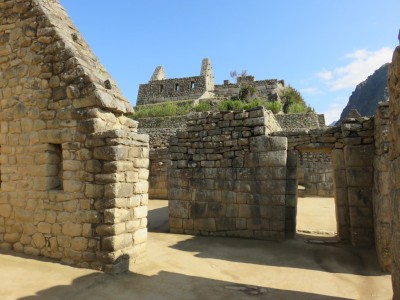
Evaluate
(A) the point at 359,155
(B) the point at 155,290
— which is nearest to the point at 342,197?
(A) the point at 359,155

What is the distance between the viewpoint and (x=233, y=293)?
177 inches

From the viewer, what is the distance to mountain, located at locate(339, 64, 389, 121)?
5637 centimetres

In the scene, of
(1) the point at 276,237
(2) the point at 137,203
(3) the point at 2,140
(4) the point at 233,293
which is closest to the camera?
(4) the point at 233,293

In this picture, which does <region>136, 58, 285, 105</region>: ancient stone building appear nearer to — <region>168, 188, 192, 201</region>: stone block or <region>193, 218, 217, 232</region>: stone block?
<region>168, 188, 192, 201</region>: stone block

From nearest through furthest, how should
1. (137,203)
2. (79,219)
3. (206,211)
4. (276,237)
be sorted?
(79,219)
(137,203)
(276,237)
(206,211)

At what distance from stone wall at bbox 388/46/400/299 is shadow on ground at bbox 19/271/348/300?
1.73 metres

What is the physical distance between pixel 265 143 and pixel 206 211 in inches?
92.2

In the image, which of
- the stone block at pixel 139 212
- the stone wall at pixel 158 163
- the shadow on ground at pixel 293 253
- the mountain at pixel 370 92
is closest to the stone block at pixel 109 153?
the stone block at pixel 139 212

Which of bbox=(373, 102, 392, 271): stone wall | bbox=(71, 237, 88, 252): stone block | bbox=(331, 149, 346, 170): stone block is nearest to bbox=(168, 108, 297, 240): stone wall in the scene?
bbox=(331, 149, 346, 170): stone block

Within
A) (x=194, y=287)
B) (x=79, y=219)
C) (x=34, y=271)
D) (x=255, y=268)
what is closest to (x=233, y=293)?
(x=194, y=287)

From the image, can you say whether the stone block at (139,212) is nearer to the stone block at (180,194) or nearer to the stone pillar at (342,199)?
the stone block at (180,194)

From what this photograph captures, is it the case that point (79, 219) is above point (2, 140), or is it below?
below

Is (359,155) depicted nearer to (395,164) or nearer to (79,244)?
(395,164)

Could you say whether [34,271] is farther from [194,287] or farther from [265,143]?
[265,143]
